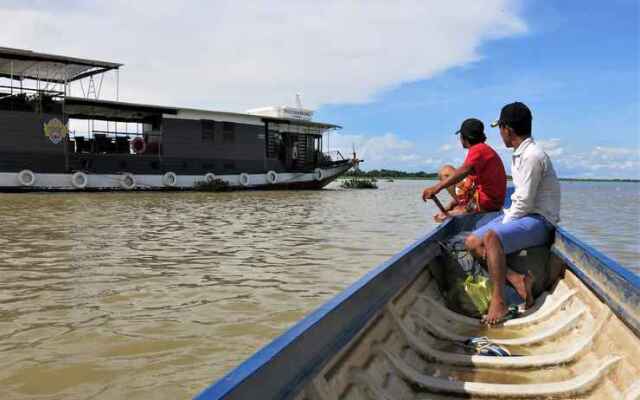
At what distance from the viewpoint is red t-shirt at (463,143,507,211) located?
5066 millimetres

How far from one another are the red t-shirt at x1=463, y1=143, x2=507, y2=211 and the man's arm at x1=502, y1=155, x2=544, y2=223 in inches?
35.4

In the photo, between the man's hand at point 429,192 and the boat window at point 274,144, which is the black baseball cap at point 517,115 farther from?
the boat window at point 274,144

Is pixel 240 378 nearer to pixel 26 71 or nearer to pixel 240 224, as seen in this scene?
pixel 240 224

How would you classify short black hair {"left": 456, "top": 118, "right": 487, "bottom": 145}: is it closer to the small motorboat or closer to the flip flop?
the small motorboat

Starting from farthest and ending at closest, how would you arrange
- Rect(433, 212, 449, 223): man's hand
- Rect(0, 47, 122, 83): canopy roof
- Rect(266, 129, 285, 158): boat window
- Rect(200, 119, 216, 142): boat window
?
1. Rect(266, 129, 285, 158): boat window
2. Rect(200, 119, 216, 142): boat window
3. Rect(0, 47, 122, 83): canopy roof
4. Rect(433, 212, 449, 223): man's hand

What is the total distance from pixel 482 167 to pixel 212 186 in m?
22.4

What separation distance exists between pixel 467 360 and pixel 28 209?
14.1 meters

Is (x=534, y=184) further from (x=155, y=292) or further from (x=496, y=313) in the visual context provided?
(x=155, y=292)

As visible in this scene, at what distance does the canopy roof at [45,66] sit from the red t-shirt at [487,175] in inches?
778

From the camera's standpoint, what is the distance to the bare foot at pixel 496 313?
3840mm

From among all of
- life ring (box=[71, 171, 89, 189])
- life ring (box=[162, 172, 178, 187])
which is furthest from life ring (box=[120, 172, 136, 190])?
life ring (box=[71, 171, 89, 189])

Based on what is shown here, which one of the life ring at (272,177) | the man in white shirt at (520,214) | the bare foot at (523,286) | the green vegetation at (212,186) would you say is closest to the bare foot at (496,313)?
the man in white shirt at (520,214)

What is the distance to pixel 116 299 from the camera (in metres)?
5.12

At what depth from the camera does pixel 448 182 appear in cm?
453
